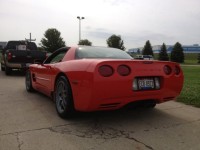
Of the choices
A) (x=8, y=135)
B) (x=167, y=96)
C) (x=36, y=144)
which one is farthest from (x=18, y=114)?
(x=167, y=96)

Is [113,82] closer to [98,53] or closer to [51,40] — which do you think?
[98,53]

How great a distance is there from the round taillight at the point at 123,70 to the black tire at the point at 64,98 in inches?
35.0

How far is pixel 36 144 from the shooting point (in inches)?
130

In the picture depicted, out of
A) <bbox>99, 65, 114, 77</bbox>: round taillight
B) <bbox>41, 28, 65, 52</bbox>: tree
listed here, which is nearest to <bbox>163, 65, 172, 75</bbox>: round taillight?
<bbox>99, 65, 114, 77</bbox>: round taillight

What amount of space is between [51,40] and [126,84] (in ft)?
229

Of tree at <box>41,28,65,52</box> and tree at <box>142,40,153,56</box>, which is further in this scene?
tree at <box>41,28,65,52</box>

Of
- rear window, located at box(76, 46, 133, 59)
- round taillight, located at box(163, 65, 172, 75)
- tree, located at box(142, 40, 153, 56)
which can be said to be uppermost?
tree, located at box(142, 40, 153, 56)

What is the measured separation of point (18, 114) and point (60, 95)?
2.73 feet

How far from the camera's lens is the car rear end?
370 centimetres

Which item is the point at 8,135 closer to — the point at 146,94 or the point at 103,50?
the point at 146,94

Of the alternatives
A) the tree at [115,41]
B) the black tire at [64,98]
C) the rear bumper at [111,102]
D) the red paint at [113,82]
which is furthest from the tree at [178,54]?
the rear bumper at [111,102]

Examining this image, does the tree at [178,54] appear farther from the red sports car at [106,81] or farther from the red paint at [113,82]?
the red paint at [113,82]

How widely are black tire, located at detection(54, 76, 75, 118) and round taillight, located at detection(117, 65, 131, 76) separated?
888mm

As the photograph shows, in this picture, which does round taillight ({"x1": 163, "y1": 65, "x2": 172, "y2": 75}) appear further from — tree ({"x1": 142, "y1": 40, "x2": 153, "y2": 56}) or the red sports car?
tree ({"x1": 142, "y1": 40, "x2": 153, "y2": 56})
